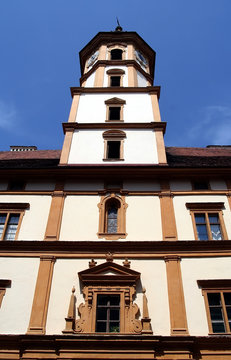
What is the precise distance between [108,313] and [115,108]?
1384 centimetres

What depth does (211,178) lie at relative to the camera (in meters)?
18.3

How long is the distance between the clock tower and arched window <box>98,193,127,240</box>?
2.64m

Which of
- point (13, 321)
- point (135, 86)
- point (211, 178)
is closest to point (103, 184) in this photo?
point (211, 178)

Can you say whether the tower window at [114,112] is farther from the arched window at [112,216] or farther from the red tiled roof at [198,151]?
the arched window at [112,216]

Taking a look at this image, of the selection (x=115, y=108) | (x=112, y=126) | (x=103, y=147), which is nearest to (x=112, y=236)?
(x=103, y=147)

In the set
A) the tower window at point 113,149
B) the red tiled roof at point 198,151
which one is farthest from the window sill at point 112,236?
the red tiled roof at point 198,151

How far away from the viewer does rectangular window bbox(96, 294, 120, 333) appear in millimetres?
13187

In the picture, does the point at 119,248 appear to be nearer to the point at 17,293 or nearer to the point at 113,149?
the point at 17,293

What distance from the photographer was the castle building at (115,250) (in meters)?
12.7

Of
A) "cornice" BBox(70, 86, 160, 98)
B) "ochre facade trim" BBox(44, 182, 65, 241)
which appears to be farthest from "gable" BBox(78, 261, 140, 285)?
"cornice" BBox(70, 86, 160, 98)

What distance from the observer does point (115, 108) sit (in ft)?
77.4

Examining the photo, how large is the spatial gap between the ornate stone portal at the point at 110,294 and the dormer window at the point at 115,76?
49.1ft

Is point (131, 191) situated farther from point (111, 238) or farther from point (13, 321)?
point (13, 321)

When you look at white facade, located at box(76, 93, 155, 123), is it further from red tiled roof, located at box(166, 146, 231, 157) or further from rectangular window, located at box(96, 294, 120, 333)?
rectangular window, located at box(96, 294, 120, 333)
